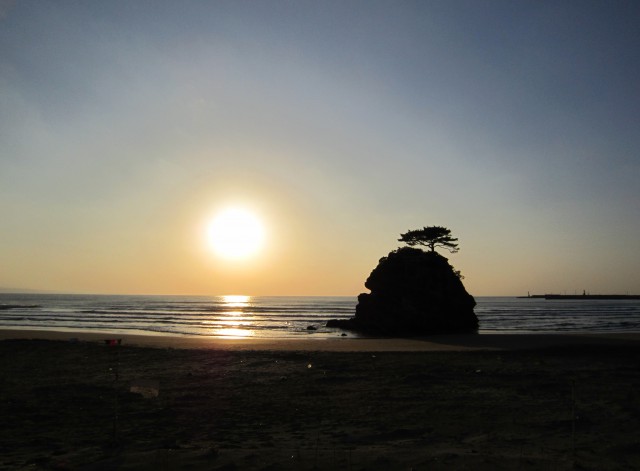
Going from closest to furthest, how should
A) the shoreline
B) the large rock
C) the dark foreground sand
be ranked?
the dark foreground sand, the shoreline, the large rock

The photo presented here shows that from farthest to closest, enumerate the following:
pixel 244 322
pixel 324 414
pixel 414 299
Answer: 1. pixel 244 322
2. pixel 414 299
3. pixel 324 414

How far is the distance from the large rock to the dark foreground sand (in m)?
29.6

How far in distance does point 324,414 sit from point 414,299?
4213 centimetres

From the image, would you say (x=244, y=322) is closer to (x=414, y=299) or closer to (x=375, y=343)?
(x=414, y=299)

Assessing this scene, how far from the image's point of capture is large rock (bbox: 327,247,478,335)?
5244 cm

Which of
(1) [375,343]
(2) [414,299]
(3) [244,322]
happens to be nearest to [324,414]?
(1) [375,343]

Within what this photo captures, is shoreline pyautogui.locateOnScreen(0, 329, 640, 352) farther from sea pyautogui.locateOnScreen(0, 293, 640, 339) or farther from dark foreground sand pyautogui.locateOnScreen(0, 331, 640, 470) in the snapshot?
sea pyautogui.locateOnScreen(0, 293, 640, 339)

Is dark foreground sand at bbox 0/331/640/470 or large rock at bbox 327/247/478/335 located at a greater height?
large rock at bbox 327/247/478/335

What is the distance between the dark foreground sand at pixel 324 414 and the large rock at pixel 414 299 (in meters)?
29.6

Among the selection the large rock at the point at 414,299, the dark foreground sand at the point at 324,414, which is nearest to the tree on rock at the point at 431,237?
the large rock at the point at 414,299

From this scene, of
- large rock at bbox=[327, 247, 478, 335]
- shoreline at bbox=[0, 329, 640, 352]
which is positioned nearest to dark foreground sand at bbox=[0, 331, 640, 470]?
shoreline at bbox=[0, 329, 640, 352]

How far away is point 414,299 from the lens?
53.6 m

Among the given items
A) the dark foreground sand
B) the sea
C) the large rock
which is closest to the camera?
the dark foreground sand

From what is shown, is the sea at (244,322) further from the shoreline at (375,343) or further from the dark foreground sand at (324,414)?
the dark foreground sand at (324,414)
